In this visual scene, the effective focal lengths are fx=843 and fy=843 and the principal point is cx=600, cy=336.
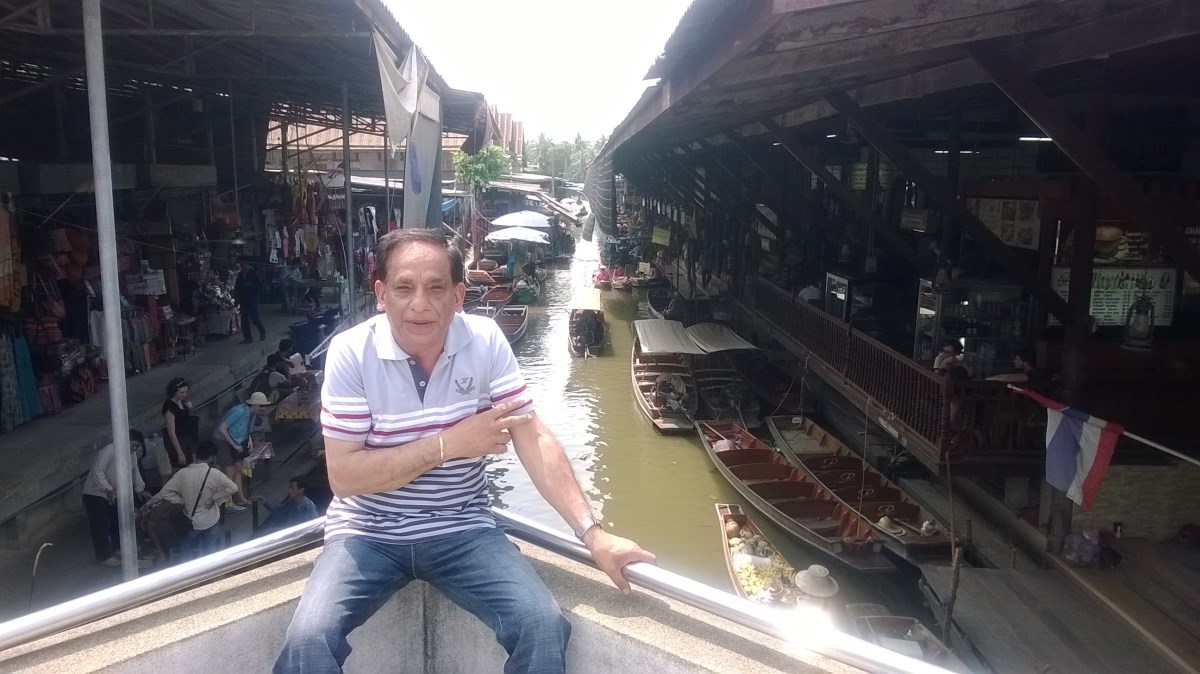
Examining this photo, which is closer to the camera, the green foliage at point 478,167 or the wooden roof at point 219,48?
the wooden roof at point 219,48

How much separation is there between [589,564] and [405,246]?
42.9 inches

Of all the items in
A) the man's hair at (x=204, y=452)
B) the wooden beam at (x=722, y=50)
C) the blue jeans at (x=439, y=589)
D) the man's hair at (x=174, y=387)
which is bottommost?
the man's hair at (x=204, y=452)

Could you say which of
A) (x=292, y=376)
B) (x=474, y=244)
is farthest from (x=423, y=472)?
(x=474, y=244)

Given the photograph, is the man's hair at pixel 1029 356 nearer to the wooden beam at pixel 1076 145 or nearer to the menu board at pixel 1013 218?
the menu board at pixel 1013 218

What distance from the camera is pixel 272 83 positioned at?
11406 millimetres

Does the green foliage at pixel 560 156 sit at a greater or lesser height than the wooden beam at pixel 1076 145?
greater

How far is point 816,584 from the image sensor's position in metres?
8.30

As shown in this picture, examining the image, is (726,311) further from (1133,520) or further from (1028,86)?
(1028,86)

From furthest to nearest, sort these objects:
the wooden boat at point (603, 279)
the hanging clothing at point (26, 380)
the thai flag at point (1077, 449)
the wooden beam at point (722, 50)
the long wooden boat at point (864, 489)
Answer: the wooden boat at point (603, 279), the hanging clothing at point (26, 380), the long wooden boat at point (864, 489), the thai flag at point (1077, 449), the wooden beam at point (722, 50)

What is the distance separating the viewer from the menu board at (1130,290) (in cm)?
853

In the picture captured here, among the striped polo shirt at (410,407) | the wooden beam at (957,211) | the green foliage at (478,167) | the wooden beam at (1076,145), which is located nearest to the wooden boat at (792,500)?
the wooden beam at (957,211)

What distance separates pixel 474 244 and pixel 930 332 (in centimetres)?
2330

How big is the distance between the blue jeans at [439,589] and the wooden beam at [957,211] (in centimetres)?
641

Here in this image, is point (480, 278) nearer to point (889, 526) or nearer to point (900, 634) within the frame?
point (889, 526)
